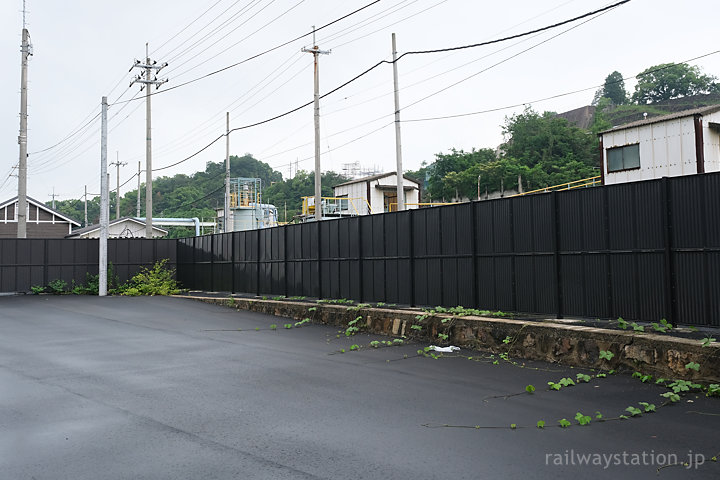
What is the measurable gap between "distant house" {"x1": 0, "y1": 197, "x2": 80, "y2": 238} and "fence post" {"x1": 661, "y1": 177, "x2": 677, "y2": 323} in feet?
166

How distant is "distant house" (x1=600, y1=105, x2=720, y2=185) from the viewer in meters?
21.4

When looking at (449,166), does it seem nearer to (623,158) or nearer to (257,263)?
(623,158)

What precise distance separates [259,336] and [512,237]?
628 cm

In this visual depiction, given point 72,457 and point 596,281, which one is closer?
point 72,457

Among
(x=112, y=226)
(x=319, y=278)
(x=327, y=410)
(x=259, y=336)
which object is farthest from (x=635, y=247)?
(x=112, y=226)

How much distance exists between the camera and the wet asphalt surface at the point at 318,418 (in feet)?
16.0

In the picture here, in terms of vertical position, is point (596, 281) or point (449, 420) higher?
point (596, 281)

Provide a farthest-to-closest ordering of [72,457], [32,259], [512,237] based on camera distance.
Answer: [32,259] < [512,237] < [72,457]

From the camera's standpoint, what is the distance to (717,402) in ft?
22.1

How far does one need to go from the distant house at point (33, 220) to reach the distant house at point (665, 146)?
45.0 m

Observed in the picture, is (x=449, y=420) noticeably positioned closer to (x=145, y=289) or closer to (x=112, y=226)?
(x=145, y=289)

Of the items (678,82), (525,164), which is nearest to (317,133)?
(525,164)

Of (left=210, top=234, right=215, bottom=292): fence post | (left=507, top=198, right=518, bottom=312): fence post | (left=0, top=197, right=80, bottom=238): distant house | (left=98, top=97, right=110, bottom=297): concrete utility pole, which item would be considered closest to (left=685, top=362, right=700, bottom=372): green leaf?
(left=507, top=198, right=518, bottom=312): fence post

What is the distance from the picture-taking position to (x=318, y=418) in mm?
6430
